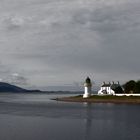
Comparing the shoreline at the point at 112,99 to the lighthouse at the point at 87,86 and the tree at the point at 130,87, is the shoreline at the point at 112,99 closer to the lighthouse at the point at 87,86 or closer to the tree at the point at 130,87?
the lighthouse at the point at 87,86

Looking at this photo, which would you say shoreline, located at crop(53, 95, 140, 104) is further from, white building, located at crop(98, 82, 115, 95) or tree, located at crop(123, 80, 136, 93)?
tree, located at crop(123, 80, 136, 93)

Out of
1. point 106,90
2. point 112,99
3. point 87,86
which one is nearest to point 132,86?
point 106,90

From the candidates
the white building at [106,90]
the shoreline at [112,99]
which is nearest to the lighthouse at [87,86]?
the shoreline at [112,99]

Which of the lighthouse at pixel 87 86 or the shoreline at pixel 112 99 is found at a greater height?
the lighthouse at pixel 87 86

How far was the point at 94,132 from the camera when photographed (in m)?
42.9

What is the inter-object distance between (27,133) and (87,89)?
85.9 metres

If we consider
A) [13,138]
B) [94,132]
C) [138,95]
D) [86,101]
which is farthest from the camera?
[86,101]

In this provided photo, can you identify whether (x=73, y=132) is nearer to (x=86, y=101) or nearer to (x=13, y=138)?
(x=13, y=138)

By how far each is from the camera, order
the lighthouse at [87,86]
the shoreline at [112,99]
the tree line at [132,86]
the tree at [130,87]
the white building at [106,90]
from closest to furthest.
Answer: the shoreline at [112,99]
the tree line at [132,86]
the tree at [130,87]
the lighthouse at [87,86]
the white building at [106,90]

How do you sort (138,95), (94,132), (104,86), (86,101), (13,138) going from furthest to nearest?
(104,86) → (86,101) → (138,95) → (94,132) → (13,138)

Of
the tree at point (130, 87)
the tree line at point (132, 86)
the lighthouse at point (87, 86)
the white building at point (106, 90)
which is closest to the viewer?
the tree line at point (132, 86)

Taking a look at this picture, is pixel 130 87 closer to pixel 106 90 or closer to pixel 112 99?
pixel 106 90

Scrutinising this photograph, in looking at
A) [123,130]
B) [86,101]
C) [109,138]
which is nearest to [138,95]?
[86,101]

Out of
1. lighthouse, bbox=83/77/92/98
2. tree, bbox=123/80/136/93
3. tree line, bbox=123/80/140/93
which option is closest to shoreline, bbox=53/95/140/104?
lighthouse, bbox=83/77/92/98
